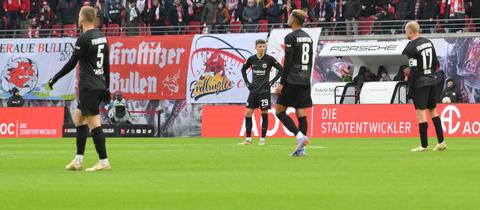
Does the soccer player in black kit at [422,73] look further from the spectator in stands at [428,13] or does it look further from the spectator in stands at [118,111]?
the spectator in stands at [118,111]

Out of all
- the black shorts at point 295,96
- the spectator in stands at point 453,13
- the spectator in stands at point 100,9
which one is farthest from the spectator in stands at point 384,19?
the black shorts at point 295,96

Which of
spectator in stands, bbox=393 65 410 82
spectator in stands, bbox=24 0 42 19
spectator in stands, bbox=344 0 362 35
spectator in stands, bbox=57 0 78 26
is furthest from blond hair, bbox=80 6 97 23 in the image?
spectator in stands, bbox=24 0 42 19

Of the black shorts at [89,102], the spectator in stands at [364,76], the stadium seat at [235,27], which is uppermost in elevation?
the stadium seat at [235,27]

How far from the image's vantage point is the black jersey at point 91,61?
16141 mm

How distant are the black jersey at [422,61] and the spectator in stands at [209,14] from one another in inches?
896

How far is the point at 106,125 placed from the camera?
1599 inches

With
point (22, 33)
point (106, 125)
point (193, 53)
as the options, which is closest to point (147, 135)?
point (106, 125)

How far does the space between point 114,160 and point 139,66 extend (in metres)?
27.5

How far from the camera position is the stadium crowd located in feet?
132

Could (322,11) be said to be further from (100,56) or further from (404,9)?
(100,56)

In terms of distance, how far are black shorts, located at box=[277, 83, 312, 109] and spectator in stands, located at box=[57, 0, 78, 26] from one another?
28.3 metres

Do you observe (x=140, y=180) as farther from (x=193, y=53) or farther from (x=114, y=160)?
(x=193, y=53)

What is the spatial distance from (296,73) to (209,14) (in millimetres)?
24435

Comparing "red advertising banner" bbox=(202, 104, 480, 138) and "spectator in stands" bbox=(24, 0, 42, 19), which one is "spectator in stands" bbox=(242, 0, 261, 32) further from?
"spectator in stands" bbox=(24, 0, 42, 19)
